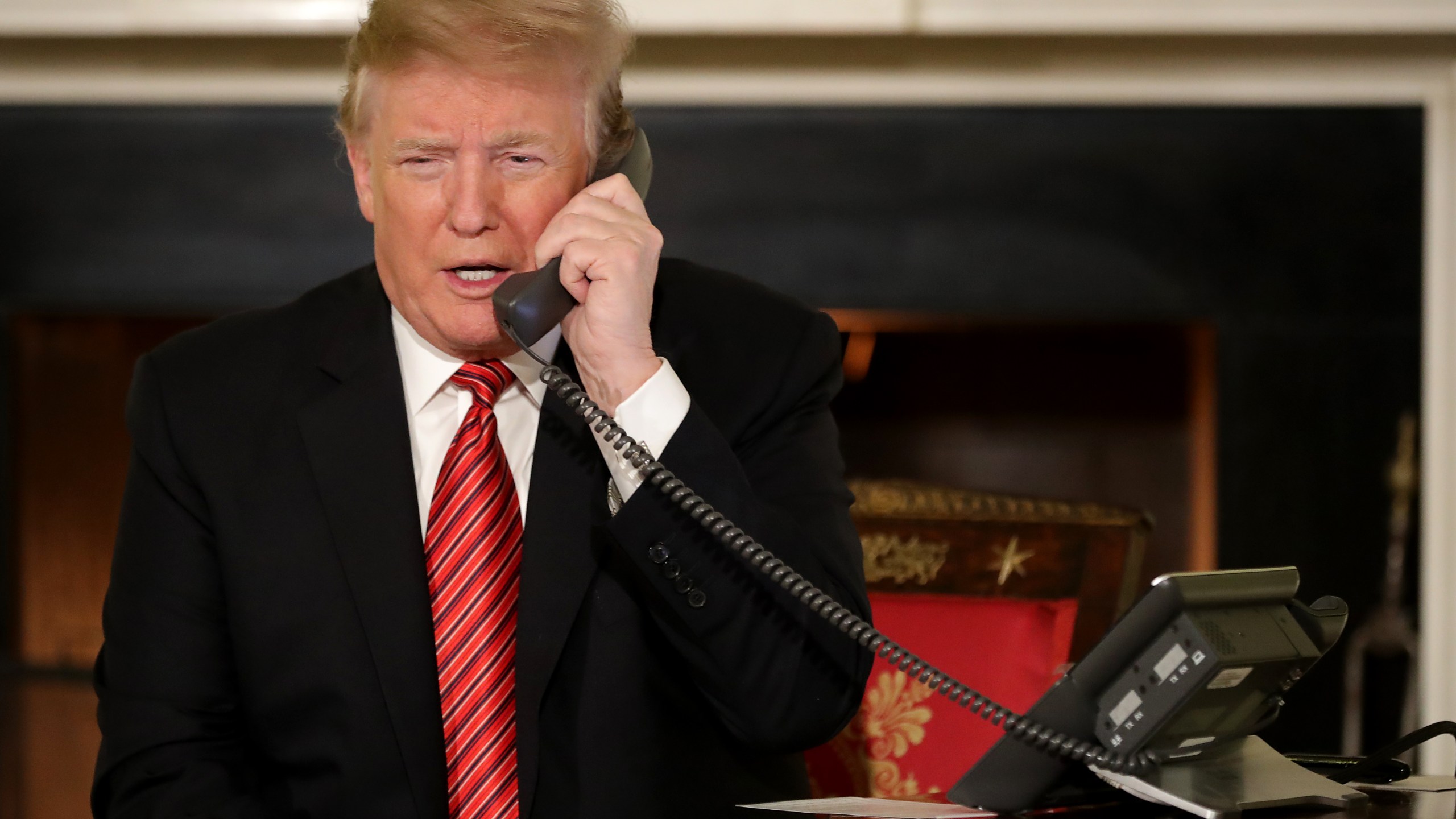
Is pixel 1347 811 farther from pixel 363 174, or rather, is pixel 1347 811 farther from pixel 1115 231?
pixel 1115 231

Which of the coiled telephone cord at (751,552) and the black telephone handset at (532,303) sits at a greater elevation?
the black telephone handset at (532,303)

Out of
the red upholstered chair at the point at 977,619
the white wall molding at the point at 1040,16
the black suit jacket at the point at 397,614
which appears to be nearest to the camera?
the black suit jacket at the point at 397,614

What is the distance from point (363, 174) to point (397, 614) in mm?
438

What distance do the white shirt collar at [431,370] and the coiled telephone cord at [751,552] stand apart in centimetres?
12

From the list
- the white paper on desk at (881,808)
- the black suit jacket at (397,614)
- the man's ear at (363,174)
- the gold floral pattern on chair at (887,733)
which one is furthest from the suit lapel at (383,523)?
the gold floral pattern on chair at (887,733)

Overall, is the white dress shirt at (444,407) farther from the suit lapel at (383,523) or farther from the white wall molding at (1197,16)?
the white wall molding at (1197,16)

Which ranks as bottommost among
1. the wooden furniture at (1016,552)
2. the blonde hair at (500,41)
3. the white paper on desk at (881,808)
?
→ the white paper on desk at (881,808)

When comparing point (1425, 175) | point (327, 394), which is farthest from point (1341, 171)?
point (327, 394)

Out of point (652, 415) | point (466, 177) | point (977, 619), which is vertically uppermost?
point (466, 177)

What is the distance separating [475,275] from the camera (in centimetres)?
114

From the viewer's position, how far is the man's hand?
1.06 metres

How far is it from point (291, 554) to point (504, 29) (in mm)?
501

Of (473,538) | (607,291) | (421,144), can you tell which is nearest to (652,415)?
(607,291)

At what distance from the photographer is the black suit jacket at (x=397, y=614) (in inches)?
40.8
